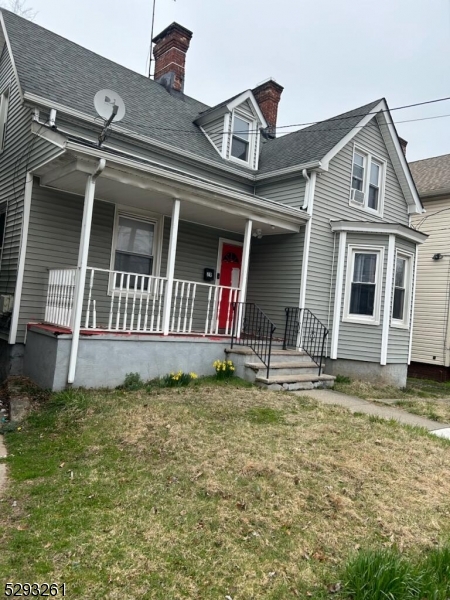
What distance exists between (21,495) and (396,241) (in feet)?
29.2

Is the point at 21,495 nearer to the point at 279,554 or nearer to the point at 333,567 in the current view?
the point at 279,554

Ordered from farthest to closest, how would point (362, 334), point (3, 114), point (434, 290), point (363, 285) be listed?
point (434, 290), point (363, 285), point (362, 334), point (3, 114)

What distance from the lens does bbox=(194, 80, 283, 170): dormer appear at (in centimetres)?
1108

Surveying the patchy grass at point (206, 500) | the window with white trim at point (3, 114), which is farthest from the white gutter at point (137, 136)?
the patchy grass at point (206, 500)

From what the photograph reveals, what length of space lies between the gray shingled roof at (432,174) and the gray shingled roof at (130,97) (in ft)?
15.0

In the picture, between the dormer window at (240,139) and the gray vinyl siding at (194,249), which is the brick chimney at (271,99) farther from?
the gray vinyl siding at (194,249)

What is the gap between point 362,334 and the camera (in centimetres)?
984

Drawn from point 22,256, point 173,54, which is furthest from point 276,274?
point 173,54

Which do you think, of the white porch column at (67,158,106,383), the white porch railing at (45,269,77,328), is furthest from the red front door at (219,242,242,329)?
the white porch column at (67,158,106,383)

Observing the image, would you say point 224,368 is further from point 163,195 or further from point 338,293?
point 338,293

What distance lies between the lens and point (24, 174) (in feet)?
25.2

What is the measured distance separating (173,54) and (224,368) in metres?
10.1

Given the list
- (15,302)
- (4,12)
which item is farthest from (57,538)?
(4,12)

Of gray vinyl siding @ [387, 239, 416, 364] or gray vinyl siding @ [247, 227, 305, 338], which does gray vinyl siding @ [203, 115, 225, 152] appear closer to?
gray vinyl siding @ [247, 227, 305, 338]
